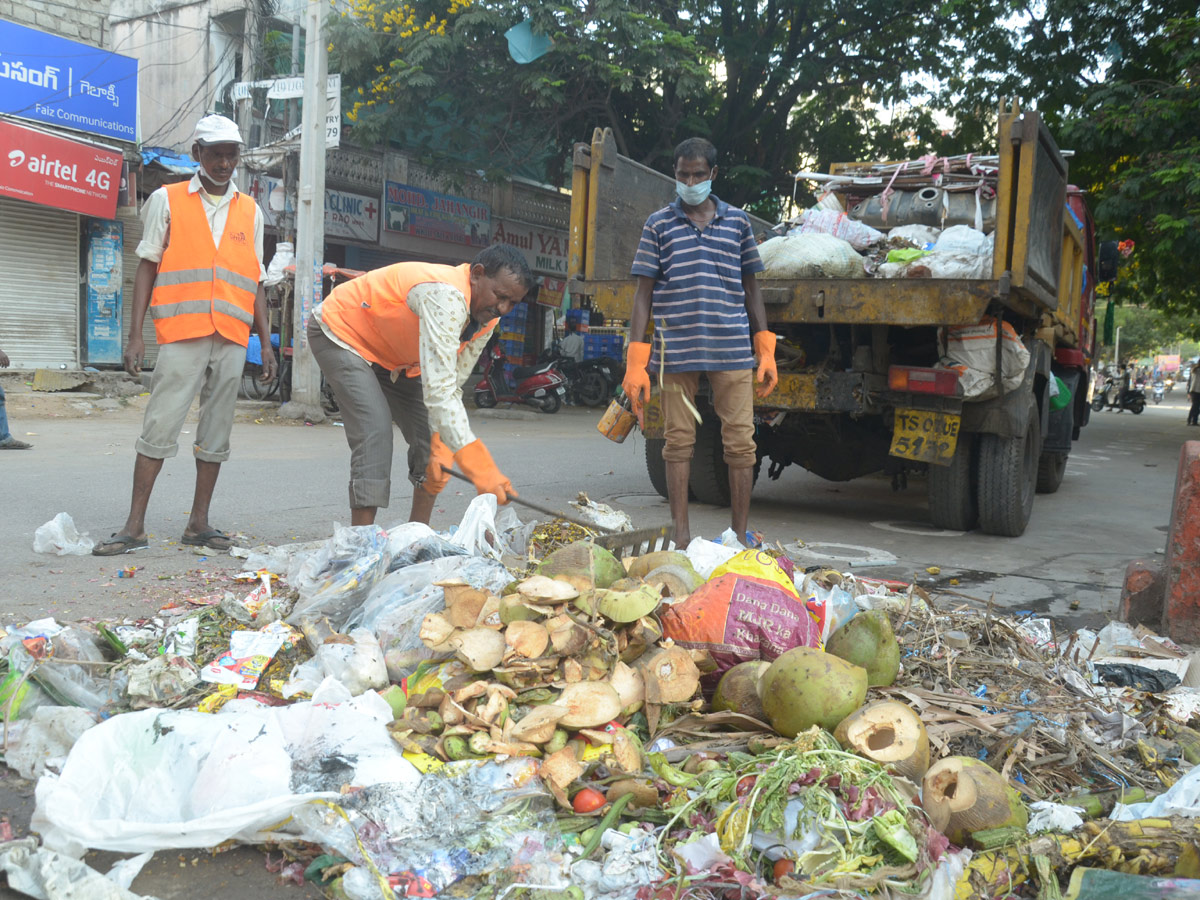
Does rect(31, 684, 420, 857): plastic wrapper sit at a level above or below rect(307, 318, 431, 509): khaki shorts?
below

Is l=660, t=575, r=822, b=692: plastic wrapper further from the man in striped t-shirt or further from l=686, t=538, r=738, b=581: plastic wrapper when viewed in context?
the man in striped t-shirt

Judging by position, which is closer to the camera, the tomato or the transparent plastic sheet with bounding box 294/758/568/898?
the transparent plastic sheet with bounding box 294/758/568/898

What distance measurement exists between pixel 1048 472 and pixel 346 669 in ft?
22.8

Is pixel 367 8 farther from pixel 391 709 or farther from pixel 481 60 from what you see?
pixel 391 709

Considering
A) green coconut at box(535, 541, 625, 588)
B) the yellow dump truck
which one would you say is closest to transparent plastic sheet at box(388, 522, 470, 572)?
green coconut at box(535, 541, 625, 588)

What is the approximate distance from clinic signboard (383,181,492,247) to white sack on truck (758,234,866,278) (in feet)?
38.1

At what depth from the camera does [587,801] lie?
6.61 ft

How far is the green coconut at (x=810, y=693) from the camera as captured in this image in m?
2.19

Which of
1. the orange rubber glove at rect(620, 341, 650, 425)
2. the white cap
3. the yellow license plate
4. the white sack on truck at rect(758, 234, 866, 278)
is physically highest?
the white cap

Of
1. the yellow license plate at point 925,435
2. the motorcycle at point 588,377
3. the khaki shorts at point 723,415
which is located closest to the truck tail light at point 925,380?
the yellow license plate at point 925,435

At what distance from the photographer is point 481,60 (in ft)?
44.3

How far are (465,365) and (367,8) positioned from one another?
11.6m

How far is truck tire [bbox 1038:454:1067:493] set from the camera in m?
8.02

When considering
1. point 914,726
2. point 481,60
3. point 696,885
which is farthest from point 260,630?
point 481,60
